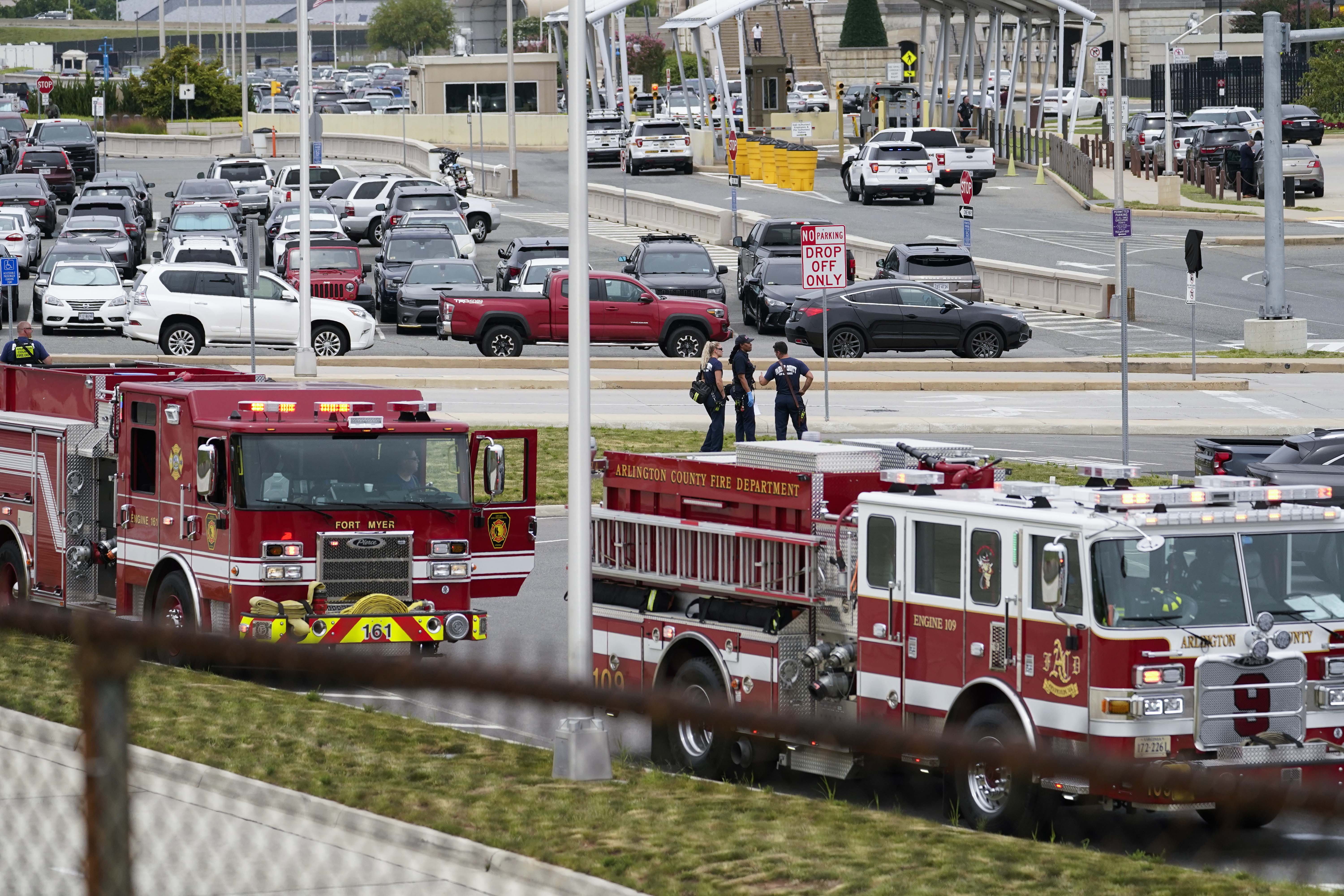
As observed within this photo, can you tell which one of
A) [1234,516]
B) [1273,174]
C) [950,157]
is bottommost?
[1234,516]

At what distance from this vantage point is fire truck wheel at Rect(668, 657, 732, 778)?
12.5 metres

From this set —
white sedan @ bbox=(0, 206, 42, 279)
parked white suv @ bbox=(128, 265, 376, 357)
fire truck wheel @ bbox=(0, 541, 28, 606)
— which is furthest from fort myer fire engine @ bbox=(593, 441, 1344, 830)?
white sedan @ bbox=(0, 206, 42, 279)

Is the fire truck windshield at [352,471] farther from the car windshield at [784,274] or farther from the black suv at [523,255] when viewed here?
the black suv at [523,255]

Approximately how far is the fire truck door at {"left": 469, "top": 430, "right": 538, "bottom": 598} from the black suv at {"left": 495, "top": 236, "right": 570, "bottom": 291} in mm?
27143

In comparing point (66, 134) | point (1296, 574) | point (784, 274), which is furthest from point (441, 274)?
point (66, 134)

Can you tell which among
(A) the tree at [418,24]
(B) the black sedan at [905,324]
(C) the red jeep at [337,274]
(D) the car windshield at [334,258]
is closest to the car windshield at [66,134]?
(C) the red jeep at [337,274]

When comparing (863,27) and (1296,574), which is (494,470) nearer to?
(1296,574)

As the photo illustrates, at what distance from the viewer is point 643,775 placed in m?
11.7

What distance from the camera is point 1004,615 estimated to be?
11.4 metres

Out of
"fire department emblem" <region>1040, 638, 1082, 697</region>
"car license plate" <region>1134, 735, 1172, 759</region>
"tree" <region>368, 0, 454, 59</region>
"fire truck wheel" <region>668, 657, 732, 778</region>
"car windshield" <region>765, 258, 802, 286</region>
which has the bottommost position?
"fire truck wheel" <region>668, 657, 732, 778</region>

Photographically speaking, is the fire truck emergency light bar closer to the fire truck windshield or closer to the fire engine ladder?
the fire engine ladder

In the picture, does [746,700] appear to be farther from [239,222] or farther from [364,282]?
[239,222]

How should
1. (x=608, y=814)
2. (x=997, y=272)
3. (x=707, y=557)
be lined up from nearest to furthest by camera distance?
(x=608, y=814)
(x=707, y=557)
(x=997, y=272)

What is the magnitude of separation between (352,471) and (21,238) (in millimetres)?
37805
